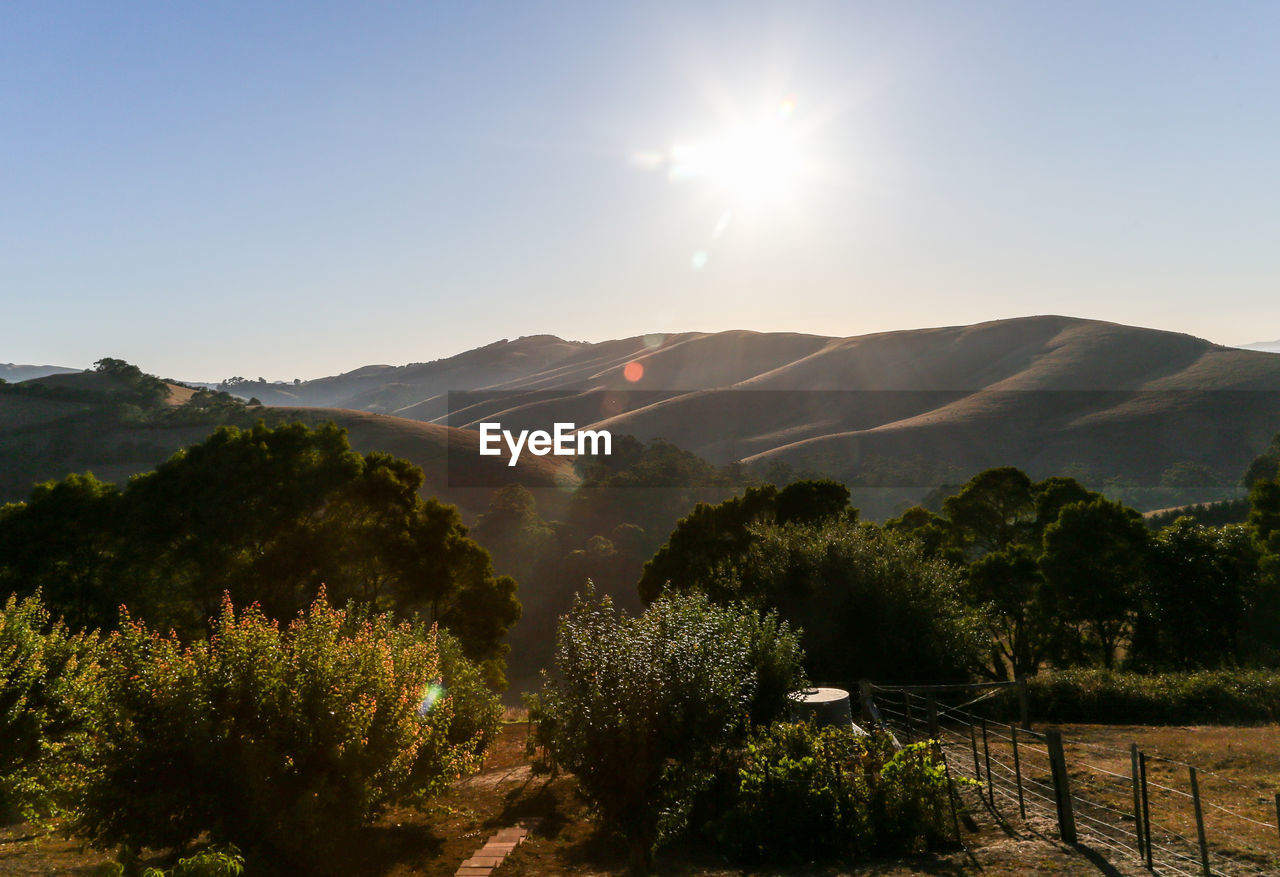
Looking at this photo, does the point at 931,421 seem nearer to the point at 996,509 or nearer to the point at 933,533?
the point at 996,509

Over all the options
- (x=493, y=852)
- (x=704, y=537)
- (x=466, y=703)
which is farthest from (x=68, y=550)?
(x=704, y=537)

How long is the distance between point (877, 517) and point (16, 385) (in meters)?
114

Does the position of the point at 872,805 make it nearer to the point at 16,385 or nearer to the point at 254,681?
the point at 254,681

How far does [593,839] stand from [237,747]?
593cm

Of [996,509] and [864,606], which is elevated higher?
[996,509]

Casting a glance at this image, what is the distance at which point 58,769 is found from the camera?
10.3 m

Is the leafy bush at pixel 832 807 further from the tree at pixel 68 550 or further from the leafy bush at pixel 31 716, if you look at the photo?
the tree at pixel 68 550

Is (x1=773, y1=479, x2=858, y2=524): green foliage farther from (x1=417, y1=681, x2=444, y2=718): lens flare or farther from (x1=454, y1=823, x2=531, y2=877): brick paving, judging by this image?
(x1=454, y1=823, x2=531, y2=877): brick paving

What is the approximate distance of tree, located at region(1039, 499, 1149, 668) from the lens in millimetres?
34344

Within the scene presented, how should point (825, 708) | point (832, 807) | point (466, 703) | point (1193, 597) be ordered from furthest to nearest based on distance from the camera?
point (1193, 597) < point (466, 703) < point (825, 708) < point (832, 807)

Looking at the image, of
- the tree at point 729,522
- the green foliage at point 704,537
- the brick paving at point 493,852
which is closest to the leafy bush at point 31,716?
the brick paving at point 493,852

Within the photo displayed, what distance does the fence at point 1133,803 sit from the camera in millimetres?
9320

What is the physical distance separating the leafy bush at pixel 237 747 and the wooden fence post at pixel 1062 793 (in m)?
7.96

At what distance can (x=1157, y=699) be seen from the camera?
70.9ft
